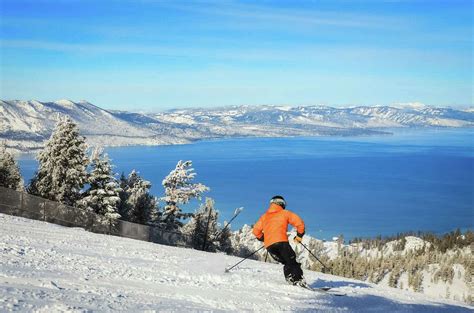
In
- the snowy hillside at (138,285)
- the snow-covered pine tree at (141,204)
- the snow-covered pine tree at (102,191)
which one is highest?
the snowy hillside at (138,285)

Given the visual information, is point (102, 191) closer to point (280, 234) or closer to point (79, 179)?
point (79, 179)

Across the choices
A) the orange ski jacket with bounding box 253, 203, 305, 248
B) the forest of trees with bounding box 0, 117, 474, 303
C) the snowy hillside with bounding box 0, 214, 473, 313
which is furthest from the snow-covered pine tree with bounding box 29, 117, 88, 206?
the orange ski jacket with bounding box 253, 203, 305, 248

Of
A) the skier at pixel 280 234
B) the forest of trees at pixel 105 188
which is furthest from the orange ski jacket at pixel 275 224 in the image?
the forest of trees at pixel 105 188

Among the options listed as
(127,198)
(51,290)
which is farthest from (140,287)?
(127,198)

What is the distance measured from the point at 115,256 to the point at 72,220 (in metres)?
8.81

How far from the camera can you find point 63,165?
32.2 meters

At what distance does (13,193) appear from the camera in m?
19.5

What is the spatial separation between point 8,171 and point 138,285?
30937 mm

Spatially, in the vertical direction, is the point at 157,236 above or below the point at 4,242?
below

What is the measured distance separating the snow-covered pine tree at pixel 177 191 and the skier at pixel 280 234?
24.8 metres

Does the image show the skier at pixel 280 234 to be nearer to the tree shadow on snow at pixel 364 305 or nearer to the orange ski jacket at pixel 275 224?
the orange ski jacket at pixel 275 224

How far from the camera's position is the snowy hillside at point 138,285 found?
625 cm

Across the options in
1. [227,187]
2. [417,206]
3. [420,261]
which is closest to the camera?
[420,261]

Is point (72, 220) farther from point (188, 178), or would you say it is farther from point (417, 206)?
point (417, 206)
